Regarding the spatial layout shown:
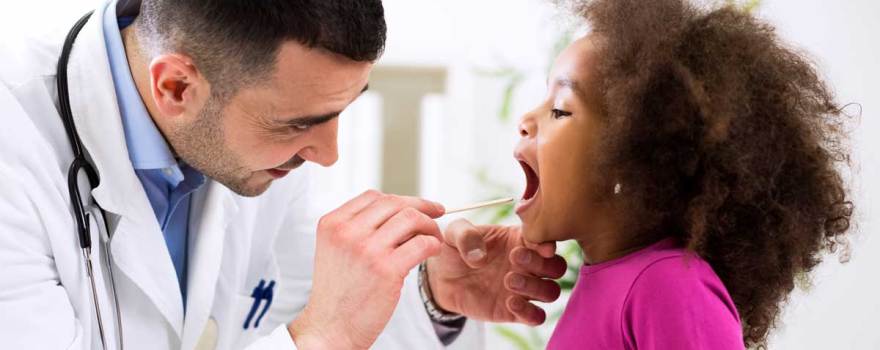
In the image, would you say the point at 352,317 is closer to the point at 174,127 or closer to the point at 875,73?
the point at 174,127

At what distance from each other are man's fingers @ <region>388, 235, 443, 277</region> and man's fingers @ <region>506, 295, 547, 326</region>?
0.22 metres

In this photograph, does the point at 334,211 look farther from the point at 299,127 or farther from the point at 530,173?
the point at 530,173

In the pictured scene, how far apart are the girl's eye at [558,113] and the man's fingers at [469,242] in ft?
0.87

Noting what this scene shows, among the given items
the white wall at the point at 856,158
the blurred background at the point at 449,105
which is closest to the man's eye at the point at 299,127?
the blurred background at the point at 449,105

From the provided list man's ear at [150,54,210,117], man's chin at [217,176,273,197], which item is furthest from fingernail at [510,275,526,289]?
man's ear at [150,54,210,117]

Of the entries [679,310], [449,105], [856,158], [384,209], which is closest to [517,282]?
[384,209]

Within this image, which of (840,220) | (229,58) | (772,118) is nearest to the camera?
(772,118)

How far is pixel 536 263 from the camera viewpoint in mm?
1254

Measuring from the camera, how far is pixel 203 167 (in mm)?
1365

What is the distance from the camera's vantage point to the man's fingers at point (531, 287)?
1268mm

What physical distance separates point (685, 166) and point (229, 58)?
0.64 meters

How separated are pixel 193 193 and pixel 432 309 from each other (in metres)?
0.45

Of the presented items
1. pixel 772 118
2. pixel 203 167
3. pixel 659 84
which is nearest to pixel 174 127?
pixel 203 167

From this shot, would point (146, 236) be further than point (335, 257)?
Yes
